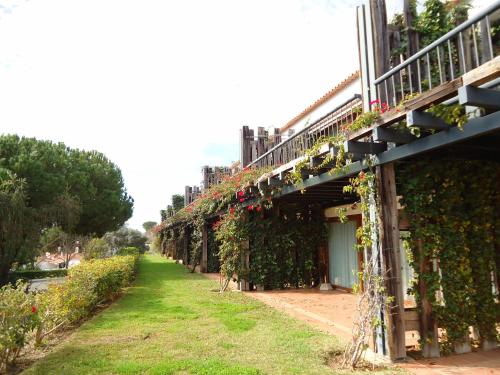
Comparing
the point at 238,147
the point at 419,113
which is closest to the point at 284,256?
the point at 238,147

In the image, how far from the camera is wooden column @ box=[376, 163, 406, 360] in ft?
15.4

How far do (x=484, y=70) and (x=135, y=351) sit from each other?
5.10 m

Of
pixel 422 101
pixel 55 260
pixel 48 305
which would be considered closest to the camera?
pixel 422 101

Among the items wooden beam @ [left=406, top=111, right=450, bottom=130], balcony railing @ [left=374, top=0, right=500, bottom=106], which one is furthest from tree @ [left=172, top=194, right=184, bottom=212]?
wooden beam @ [left=406, top=111, right=450, bottom=130]

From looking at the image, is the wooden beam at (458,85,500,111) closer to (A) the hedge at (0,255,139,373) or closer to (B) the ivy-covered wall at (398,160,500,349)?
(B) the ivy-covered wall at (398,160,500,349)

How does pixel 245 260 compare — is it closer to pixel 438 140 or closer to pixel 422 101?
pixel 438 140

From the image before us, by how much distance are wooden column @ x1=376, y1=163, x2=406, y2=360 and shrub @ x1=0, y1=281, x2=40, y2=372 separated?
4.48 m

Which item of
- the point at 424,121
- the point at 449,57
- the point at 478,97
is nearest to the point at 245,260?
the point at 424,121

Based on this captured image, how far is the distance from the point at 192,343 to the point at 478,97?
4.70 metres

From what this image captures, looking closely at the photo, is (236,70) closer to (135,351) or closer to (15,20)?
(15,20)

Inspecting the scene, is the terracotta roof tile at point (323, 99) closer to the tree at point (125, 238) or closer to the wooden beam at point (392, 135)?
the wooden beam at point (392, 135)

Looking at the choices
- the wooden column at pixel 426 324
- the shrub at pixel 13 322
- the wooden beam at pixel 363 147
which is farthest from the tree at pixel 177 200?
the wooden column at pixel 426 324

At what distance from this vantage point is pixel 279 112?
17500 mm

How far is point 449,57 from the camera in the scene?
366 centimetres
